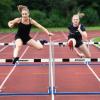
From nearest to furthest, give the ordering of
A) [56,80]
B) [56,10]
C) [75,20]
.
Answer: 1. [75,20]
2. [56,80]
3. [56,10]

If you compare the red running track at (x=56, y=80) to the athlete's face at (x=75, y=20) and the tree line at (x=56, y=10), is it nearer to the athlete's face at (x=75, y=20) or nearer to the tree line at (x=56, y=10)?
the athlete's face at (x=75, y=20)

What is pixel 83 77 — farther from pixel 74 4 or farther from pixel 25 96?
pixel 74 4

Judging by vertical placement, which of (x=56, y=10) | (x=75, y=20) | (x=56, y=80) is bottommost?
(x=56, y=10)

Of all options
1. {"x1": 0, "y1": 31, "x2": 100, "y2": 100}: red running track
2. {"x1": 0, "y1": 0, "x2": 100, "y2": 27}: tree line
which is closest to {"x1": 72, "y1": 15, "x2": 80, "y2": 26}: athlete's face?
{"x1": 0, "y1": 31, "x2": 100, "y2": 100}: red running track

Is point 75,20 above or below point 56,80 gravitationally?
above

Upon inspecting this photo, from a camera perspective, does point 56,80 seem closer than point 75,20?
No

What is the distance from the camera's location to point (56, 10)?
6297 centimetres

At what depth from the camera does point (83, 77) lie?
13.1 m

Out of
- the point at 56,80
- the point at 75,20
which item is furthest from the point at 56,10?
the point at 75,20

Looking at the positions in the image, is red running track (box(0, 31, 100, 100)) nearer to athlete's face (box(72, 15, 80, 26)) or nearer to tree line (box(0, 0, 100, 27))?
athlete's face (box(72, 15, 80, 26))

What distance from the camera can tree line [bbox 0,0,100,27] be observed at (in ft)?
190

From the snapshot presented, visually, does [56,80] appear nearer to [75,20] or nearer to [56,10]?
[75,20]

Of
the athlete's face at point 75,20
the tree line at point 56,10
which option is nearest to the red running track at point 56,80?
the athlete's face at point 75,20

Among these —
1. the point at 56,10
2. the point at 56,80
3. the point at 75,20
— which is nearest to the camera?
the point at 75,20
